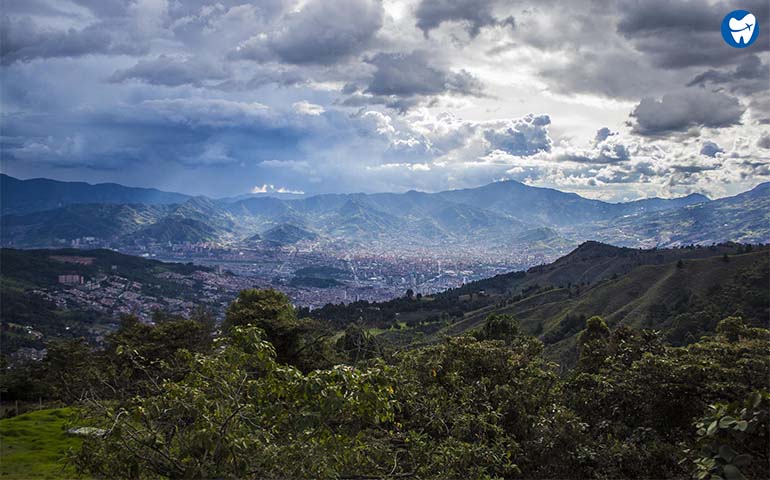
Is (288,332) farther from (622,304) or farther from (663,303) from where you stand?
(622,304)

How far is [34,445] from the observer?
45.7ft

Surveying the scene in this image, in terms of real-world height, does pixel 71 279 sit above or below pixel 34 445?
below

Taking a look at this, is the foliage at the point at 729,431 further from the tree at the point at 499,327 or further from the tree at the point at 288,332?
the tree at the point at 499,327

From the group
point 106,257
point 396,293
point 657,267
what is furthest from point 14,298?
point 657,267

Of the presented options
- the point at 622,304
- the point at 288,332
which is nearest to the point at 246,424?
the point at 288,332

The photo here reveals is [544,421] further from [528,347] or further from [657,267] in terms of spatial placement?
[657,267]

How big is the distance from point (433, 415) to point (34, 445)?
13287mm

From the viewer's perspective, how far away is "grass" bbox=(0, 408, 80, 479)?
37.0ft

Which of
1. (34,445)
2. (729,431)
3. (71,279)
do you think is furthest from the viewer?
(71,279)

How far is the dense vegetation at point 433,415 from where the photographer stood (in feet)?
13.9

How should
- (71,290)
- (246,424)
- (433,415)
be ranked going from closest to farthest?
(246,424)
(433,415)
(71,290)

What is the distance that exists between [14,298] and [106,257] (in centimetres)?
4833

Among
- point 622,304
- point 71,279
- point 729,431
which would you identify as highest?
point 729,431

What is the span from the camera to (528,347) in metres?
15.6
